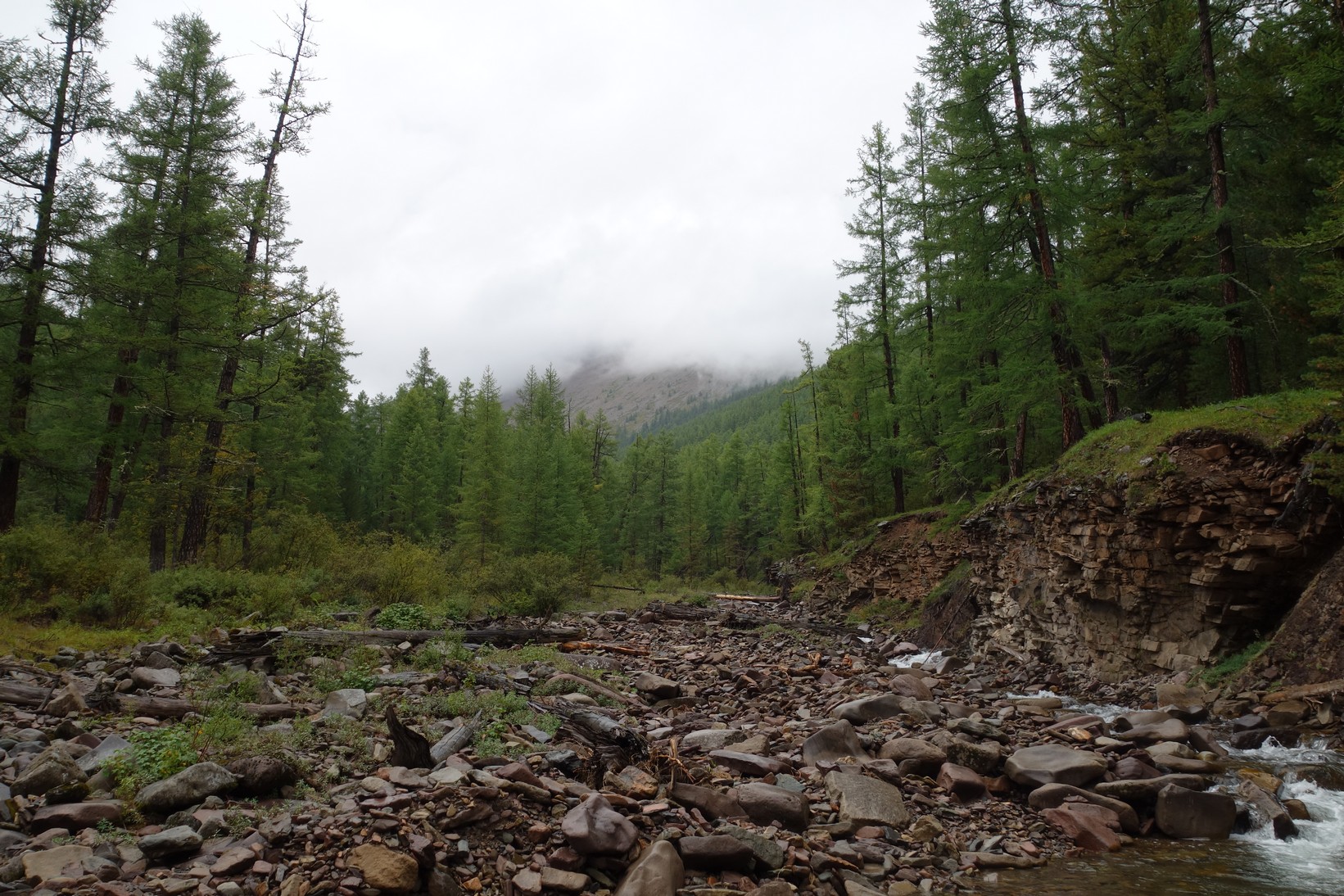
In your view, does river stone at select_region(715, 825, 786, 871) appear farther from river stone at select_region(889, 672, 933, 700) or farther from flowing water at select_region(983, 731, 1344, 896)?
river stone at select_region(889, 672, 933, 700)

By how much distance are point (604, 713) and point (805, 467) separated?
1402 inches

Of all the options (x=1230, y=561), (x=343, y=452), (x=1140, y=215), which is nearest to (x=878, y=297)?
(x=1140, y=215)

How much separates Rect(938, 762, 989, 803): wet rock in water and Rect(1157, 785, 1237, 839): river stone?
5.51ft

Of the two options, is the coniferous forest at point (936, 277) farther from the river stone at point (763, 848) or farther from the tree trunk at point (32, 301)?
the river stone at point (763, 848)

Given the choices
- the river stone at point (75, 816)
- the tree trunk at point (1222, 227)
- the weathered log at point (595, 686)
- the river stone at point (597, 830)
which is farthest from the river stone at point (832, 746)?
the tree trunk at point (1222, 227)

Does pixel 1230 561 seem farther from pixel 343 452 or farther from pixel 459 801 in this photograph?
pixel 343 452

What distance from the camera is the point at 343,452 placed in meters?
37.9

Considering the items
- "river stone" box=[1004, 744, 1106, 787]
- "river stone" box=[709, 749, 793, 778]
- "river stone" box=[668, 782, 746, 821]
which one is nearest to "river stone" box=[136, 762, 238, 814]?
"river stone" box=[668, 782, 746, 821]

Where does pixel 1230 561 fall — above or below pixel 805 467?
below

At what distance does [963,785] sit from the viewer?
738 centimetres

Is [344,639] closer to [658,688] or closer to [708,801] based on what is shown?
[658,688]

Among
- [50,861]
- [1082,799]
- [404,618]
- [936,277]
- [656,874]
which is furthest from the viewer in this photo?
[936,277]

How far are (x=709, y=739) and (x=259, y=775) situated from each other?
536 cm

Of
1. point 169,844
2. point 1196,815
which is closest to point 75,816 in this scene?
point 169,844
